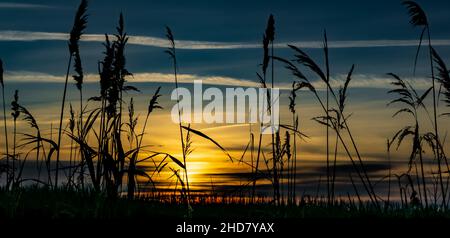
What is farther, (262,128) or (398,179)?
(398,179)

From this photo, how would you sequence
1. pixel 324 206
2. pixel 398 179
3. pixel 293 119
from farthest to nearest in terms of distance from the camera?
1. pixel 293 119
2. pixel 398 179
3. pixel 324 206

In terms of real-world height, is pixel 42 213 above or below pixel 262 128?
below
